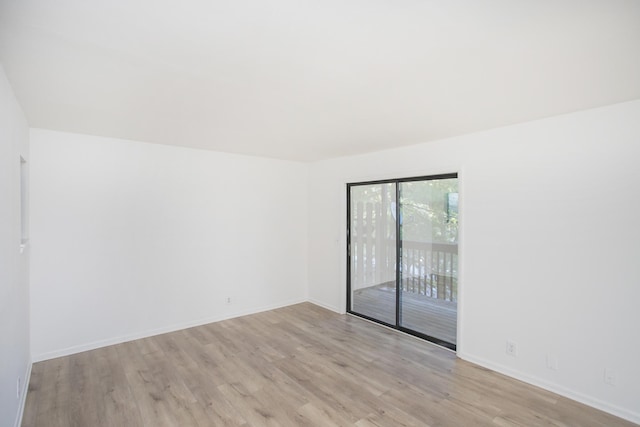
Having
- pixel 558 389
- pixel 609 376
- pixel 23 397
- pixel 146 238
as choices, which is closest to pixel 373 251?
pixel 558 389

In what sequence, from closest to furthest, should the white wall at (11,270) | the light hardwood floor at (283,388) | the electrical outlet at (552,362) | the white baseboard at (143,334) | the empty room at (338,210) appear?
1. the empty room at (338,210)
2. the white wall at (11,270)
3. the light hardwood floor at (283,388)
4. the electrical outlet at (552,362)
5. the white baseboard at (143,334)

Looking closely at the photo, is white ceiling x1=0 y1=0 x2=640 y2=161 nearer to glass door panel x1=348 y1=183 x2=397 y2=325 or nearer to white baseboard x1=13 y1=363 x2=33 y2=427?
glass door panel x1=348 y1=183 x2=397 y2=325

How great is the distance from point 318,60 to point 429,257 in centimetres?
280

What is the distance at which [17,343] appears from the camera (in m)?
2.29

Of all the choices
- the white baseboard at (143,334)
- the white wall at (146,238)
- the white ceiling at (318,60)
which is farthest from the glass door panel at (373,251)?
the white ceiling at (318,60)

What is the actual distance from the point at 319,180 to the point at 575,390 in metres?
3.95

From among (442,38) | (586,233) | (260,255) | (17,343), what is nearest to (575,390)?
(586,233)

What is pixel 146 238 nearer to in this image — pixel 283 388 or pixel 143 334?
pixel 143 334

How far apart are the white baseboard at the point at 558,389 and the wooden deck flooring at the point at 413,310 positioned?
15.1 inches

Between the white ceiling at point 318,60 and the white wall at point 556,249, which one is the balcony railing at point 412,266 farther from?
the white ceiling at point 318,60

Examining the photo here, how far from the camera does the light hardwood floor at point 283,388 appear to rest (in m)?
2.30

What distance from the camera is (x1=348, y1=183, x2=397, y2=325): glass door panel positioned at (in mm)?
4160

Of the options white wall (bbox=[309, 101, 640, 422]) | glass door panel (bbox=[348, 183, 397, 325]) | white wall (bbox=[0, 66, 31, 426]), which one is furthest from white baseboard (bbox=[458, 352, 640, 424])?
white wall (bbox=[0, 66, 31, 426])

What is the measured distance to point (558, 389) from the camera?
2625 millimetres
